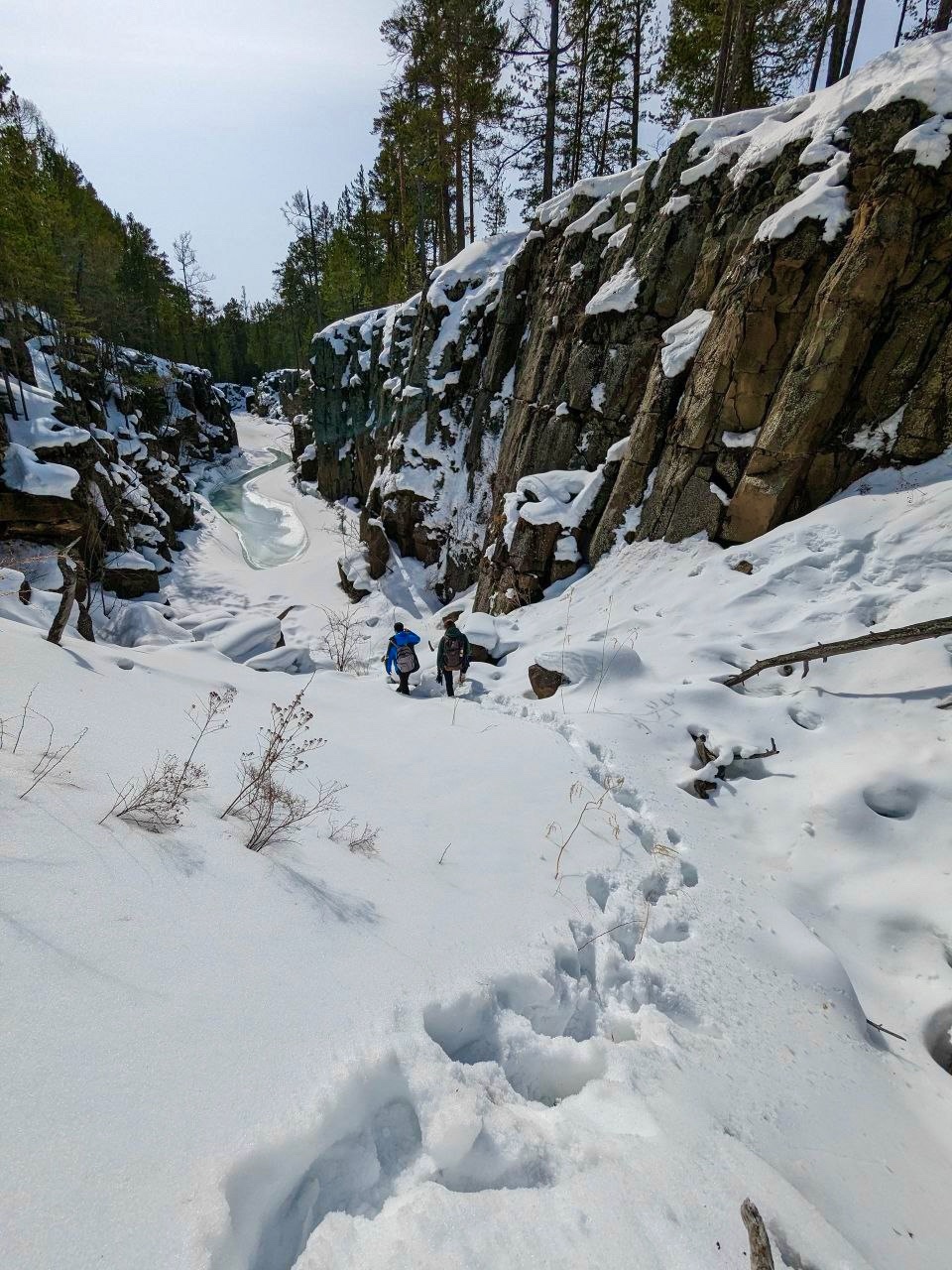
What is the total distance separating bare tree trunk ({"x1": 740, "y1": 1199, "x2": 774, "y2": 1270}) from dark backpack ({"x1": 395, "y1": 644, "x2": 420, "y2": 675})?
23.5ft

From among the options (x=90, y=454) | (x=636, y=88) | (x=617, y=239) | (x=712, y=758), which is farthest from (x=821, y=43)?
(x=90, y=454)

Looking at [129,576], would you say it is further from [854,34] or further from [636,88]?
[854,34]

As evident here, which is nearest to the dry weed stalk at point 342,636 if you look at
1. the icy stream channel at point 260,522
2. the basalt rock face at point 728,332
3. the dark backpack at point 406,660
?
the basalt rock face at point 728,332

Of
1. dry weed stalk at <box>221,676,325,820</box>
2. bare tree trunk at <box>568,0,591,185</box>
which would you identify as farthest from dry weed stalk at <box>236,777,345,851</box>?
bare tree trunk at <box>568,0,591,185</box>

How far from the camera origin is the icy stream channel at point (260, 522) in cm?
2752

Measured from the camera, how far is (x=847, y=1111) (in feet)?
7.96

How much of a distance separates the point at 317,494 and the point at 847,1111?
35.8 meters

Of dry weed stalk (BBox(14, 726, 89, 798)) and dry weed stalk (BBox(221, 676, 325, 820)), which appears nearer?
dry weed stalk (BBox(14, 726, 89, 798))

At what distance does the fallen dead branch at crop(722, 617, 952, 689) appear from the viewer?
5.07 metres

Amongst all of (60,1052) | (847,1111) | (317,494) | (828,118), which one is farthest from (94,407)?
(847,1111)

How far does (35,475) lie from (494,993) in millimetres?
21092

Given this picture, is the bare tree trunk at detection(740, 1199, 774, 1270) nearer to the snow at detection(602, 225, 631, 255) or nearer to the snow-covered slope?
the snow-covered slope

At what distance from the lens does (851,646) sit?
5500 mm

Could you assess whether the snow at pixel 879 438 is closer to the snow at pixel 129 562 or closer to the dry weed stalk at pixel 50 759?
the dry weed stalk at pixel 50 759
